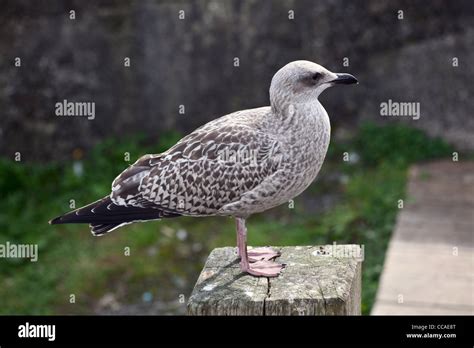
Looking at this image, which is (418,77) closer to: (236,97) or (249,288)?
(236,97)

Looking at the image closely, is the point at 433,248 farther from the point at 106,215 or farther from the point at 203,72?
the point at 106,215

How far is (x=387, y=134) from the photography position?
9.98 m

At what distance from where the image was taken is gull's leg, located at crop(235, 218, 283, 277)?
14.1 ft

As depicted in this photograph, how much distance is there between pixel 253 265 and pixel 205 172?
545 millimetres

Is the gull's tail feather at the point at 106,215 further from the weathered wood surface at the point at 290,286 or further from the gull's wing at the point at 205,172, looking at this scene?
the weathered wood surface at the point at 290,286

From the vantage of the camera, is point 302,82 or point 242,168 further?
point 242,168

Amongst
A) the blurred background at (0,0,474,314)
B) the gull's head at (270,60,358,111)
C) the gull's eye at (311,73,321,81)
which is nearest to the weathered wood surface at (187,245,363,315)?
the gull's head at (270,60,358,111)

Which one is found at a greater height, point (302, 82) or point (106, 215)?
point (302, 82)

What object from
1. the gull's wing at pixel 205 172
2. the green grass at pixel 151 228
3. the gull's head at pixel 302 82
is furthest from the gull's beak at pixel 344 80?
the green grass at pixel 151 228

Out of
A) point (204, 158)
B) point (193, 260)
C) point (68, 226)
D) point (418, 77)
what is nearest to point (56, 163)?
point (68, 226)

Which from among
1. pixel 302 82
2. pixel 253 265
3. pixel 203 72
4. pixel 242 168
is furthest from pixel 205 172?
pixel 203 72

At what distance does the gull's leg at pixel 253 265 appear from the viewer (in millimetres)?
4293

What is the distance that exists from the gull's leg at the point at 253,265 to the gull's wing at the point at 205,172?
18 centimetres

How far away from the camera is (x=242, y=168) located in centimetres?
438
